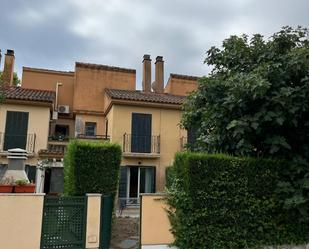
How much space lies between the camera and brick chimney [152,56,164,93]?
25031 millimetres

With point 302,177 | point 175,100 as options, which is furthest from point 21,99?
point 302,177

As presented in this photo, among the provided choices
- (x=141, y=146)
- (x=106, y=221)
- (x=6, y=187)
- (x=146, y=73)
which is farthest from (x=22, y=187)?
(x=146, y=73)

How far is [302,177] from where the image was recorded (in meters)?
8.16

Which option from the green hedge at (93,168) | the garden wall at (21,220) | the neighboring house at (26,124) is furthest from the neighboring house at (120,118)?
the garden wall at (21,220)

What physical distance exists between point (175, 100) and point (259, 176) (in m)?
13.4

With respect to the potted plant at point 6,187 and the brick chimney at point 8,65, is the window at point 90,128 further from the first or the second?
the potted plant at point 6,187

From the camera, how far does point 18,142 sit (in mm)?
19047

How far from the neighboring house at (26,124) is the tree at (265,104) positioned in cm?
1238

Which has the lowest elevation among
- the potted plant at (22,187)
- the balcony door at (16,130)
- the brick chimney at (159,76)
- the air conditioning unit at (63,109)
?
the potted plant at (22,187)

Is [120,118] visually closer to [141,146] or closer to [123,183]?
[141,146]

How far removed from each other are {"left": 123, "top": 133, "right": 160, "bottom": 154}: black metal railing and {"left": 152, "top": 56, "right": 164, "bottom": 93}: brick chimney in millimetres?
5719

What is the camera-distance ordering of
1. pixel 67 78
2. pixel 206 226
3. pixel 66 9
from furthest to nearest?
pixel 67 78
pixel 66 9
pixel 206 226

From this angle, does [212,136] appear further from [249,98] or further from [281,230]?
[281,230]

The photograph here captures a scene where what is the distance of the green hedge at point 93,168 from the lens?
30.3 feet
